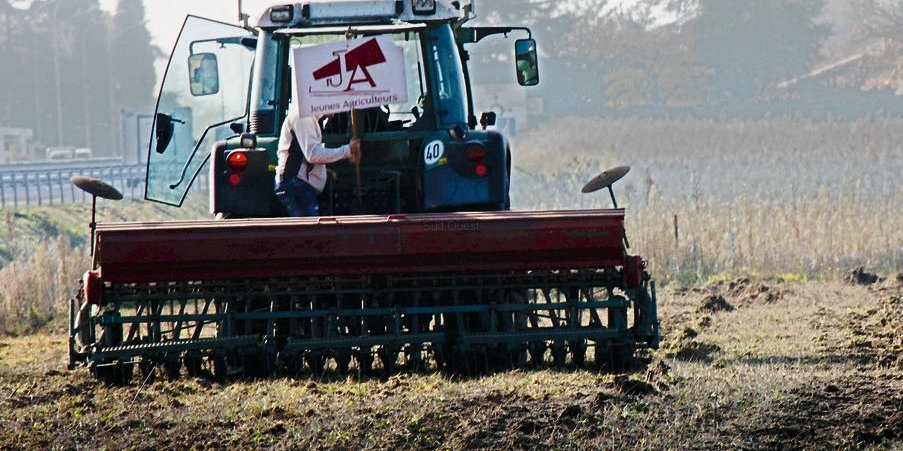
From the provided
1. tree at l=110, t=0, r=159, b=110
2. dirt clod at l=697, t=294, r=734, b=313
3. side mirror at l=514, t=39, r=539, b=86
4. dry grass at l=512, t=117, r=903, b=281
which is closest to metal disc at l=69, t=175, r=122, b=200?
side mirror at l=514, t=39, r=539, b=86

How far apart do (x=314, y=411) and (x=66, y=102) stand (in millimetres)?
71349

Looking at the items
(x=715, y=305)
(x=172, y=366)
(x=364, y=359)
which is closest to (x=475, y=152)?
(x=364, y=359)

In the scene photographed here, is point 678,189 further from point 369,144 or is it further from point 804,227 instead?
point 369,144

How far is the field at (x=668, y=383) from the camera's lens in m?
7.06

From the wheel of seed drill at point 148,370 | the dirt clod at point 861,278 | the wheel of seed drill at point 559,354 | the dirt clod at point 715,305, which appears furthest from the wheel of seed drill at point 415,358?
the dirt clod at point 861,278

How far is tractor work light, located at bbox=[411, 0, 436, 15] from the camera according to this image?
34.5ft

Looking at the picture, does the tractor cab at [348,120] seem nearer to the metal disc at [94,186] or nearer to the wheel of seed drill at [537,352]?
the metal disc at [94,186]

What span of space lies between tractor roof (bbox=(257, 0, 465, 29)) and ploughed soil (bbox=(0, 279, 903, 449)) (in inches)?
108

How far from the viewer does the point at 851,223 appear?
1944 centimetres

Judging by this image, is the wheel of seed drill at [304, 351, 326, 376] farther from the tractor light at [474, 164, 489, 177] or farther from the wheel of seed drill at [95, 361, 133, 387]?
the tractor light at [474, 164, 489, 177]

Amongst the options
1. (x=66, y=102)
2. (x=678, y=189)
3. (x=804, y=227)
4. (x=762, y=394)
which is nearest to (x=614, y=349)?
(x=762, y=394)

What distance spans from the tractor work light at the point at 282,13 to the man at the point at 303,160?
749mm

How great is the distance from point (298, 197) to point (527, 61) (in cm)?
240

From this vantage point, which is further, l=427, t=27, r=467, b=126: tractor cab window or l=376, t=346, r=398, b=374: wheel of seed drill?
l=427, t=27, r=467, b=126: tractor cab window
